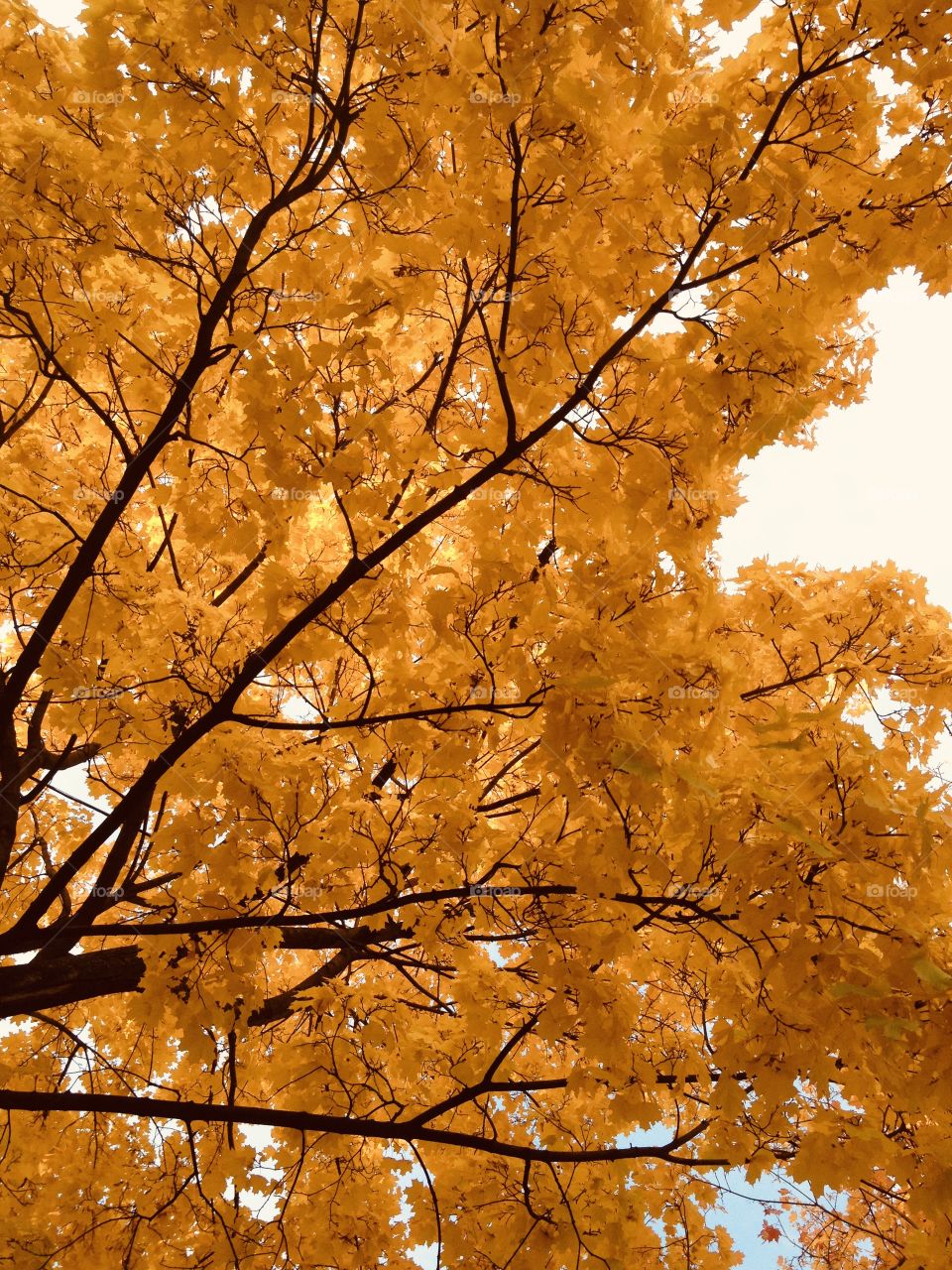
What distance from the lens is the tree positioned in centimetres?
246

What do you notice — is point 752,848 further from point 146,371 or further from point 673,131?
point 146,371

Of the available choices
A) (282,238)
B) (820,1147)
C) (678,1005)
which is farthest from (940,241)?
(678,1005)

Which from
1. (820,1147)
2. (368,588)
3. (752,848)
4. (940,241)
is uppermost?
(940,241)

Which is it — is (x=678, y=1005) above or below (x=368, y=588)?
below

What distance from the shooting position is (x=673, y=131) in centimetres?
239

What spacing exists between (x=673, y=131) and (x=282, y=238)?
202cm

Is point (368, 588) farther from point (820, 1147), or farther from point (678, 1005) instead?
point (678, 1005)

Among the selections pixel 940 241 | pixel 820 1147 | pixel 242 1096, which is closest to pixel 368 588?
pixel 940 241

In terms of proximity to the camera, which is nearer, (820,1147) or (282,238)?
(820,1147)

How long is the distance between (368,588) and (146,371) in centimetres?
159

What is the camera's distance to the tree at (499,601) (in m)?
2.46

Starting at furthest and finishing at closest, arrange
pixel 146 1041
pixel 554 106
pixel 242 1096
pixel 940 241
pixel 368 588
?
pixel 146 1041, pixel 242 1096, pixel 368 588, pixel 940 241, pixel 554 106

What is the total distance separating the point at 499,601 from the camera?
312cm

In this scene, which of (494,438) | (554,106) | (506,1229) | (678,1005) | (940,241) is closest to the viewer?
(554,106)
